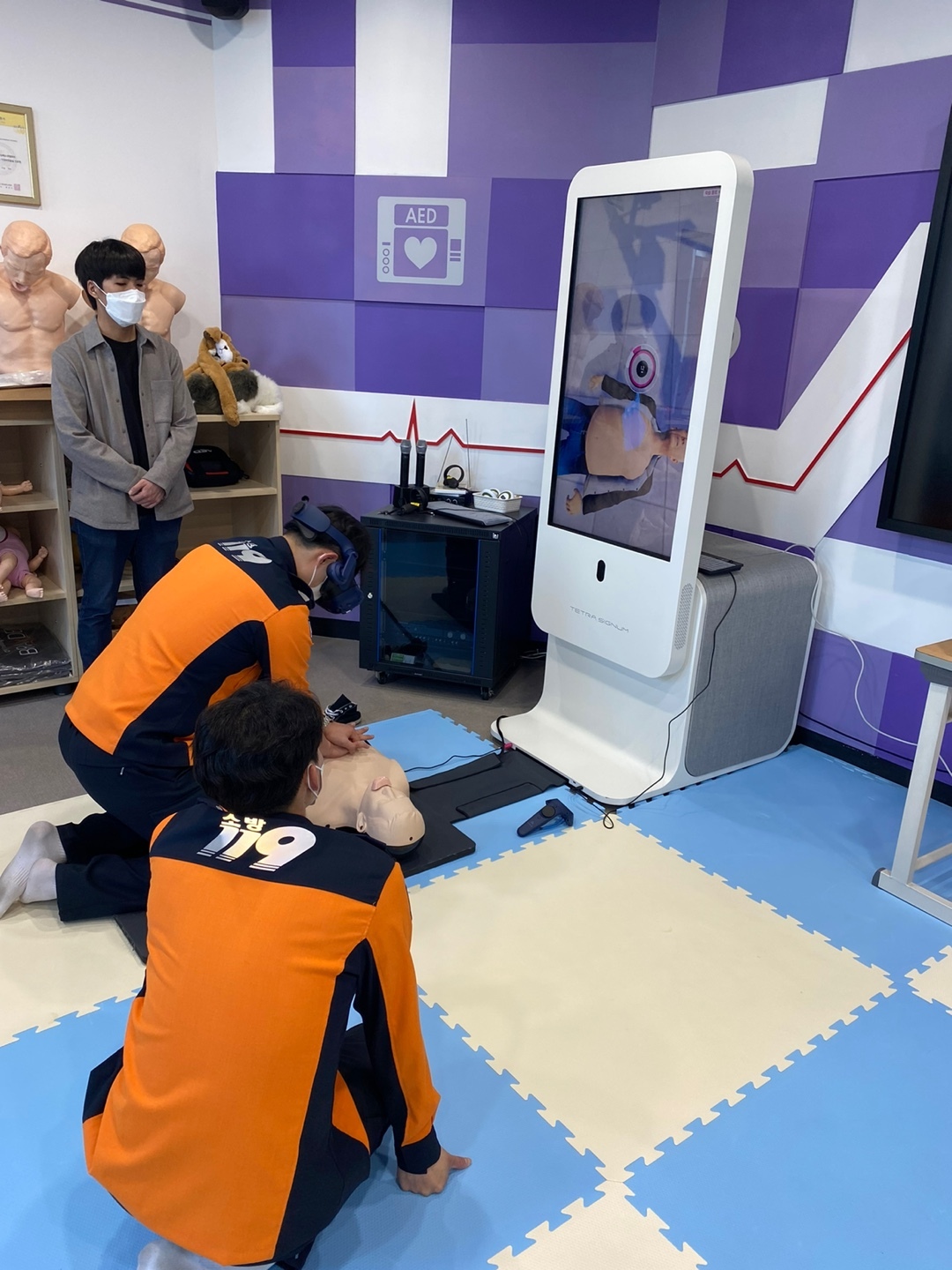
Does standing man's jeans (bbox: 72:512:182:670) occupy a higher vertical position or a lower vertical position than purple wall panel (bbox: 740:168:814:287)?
lower

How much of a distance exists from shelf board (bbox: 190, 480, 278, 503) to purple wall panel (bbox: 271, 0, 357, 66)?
1.67 metres

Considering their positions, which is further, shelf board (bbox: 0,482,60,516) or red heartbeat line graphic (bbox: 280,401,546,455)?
red heartbeat line graphic (bbox: 280,401,546,455)

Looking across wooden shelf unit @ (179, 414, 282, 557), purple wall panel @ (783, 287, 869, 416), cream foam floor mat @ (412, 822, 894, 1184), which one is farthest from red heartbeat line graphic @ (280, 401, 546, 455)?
cream foam floor mat @ (412, 822, 894, 1184)

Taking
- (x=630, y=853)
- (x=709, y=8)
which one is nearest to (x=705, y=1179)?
(x=630, y=853)

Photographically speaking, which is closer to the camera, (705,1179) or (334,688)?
(705,1179)

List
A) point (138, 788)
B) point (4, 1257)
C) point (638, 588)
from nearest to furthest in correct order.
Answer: point (4, 1257), point (138, 788), point (638, 588)

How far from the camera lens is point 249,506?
162 inches

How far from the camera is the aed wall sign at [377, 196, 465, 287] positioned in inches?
147

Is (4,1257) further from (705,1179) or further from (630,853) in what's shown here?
(630,853)

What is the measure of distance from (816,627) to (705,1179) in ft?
6.94

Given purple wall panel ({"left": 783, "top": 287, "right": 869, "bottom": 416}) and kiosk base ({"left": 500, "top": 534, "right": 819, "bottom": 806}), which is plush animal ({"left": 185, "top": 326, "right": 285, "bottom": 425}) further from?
purple wall panel ({"left": 783, "top": 287, "right": 869, "bottom": 416})

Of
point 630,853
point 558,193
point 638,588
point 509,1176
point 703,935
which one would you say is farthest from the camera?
point 558,193

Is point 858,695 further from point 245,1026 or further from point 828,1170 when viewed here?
point 245,1026

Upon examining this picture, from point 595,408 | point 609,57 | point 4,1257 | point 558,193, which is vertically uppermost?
point 609,57
